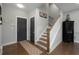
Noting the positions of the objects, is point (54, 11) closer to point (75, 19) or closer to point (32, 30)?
point (75, 19)

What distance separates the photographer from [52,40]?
6.47ft

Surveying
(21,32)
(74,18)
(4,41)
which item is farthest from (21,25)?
(74,18)

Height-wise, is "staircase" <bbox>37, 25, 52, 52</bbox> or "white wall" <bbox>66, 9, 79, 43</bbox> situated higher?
"white wall" <bbox>66, 9, 79, 43</bbox>

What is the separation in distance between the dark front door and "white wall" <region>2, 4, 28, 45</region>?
76mm

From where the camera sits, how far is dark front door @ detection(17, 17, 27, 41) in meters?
1.98

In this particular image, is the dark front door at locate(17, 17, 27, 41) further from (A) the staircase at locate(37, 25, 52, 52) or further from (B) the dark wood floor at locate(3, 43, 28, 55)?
(A) the staircase at locate(37, 25, 52, 52)

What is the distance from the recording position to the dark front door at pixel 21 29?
198 cm

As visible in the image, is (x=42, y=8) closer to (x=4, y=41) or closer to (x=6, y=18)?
(x=6, y=18)

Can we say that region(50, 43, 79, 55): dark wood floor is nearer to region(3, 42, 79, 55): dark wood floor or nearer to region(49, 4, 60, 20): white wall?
region(3, 42, 79, 55): dark wood floor

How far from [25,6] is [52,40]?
90cm

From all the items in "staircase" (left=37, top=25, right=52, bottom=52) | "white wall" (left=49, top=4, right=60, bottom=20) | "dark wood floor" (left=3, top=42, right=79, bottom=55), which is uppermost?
"white wall" (left=49, top=4, right=60, bottom=20)

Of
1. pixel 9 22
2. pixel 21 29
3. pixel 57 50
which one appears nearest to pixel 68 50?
pixel 57 50

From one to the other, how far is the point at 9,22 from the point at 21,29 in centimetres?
28

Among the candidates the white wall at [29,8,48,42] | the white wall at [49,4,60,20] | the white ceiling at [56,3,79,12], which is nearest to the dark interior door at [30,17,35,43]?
the white wall at [29,8,48,42]
